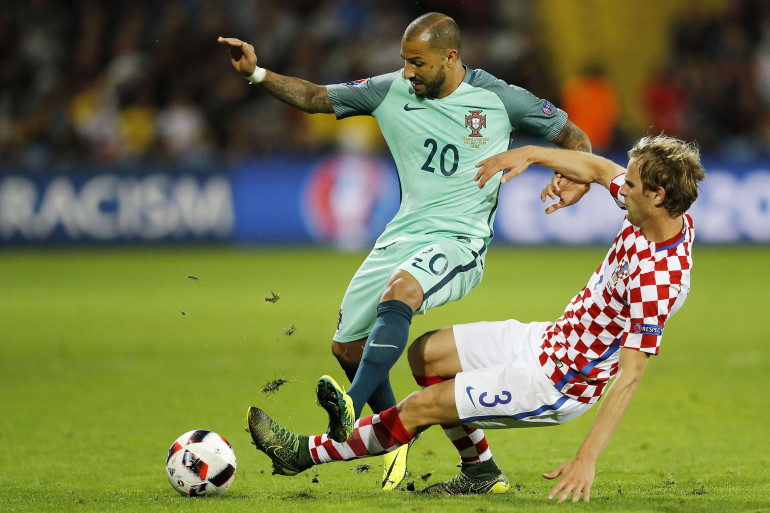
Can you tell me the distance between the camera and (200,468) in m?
5.24

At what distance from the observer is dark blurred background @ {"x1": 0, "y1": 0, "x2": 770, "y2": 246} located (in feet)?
57.9

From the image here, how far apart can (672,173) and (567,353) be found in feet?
2.96

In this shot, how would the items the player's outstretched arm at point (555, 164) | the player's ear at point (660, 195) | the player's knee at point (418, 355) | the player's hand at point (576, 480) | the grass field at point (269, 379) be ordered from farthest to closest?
the grass field at point (269, 379)
the player's knee at point (418, 355)
the player's outstretched arm at point (555, 164)
the player's ear at point (660, 195)
the player's hand at point (576, 480)

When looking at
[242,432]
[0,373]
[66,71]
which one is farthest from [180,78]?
[242,432]

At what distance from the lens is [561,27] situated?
20969 mm

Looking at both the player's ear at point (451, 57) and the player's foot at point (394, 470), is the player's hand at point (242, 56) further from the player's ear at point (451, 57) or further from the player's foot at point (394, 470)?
the player's foot at point (394, 470)

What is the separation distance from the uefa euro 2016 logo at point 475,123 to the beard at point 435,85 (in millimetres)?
218

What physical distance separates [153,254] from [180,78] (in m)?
3.90

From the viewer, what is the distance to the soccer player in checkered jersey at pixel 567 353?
14.8 feet

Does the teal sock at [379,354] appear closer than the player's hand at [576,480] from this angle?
No

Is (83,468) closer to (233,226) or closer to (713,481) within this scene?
(713,481)

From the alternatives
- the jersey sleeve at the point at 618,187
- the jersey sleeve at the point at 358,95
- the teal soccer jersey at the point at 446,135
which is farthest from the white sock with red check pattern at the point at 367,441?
the jersey sleeve at the point at 358,95

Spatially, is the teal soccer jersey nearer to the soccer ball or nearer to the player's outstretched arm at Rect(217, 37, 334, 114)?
the player's outstretched arm at Rect(217, 37, 334, 114)

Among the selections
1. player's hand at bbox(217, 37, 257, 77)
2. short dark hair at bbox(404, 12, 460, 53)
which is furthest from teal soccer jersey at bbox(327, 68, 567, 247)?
player's hand at bbox(217, 37, 257, 77)
